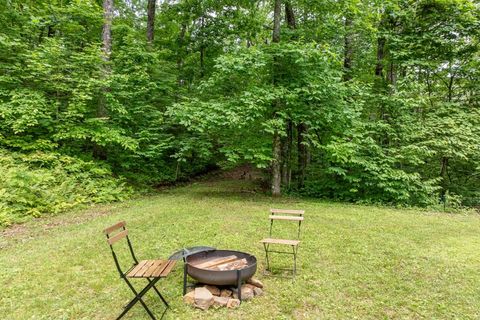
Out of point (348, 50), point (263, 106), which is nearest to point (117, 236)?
point (263, 106)

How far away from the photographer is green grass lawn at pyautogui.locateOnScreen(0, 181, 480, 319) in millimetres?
3549

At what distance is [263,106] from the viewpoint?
9.98 meters

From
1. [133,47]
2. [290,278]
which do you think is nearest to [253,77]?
[133,47]

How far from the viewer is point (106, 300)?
3.65 meters

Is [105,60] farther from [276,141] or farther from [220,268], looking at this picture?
[220,268]

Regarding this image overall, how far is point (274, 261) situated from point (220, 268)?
1.37 meters

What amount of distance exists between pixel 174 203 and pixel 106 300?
5416mm

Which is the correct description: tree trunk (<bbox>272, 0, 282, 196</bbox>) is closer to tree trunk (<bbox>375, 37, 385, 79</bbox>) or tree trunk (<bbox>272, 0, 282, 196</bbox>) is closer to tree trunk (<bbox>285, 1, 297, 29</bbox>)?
tree trunk (<bbox>285, 1, 297, 29</bbox>)

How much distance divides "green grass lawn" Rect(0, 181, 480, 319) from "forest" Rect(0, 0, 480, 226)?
7.19 feet

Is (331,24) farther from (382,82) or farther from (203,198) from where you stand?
(203,198)

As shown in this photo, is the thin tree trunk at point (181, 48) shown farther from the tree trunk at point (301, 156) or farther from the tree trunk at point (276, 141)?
the tree trunk at point (301, 156)

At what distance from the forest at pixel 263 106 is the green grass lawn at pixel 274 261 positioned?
2193mm

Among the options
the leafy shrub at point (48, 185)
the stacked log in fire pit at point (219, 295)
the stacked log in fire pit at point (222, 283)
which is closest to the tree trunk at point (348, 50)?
the leafy shrub at point (48, 185)

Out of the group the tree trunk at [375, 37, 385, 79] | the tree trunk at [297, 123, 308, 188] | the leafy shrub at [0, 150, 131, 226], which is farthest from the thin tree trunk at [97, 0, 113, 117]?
the tree trunk at [375, 37, 385, 79]
